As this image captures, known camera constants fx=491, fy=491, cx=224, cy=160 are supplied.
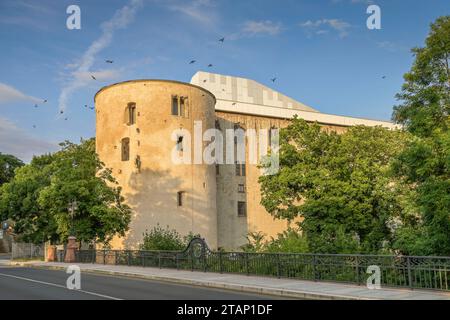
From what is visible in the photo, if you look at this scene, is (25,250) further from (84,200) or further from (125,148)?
(84,200)

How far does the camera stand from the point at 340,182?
109 ft

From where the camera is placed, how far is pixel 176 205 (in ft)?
142

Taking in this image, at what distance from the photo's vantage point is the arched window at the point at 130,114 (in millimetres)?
44219

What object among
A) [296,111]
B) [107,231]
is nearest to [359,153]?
[107,231]

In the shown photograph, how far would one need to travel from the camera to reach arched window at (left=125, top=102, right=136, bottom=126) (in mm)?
44219

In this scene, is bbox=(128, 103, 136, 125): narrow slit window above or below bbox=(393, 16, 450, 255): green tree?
above

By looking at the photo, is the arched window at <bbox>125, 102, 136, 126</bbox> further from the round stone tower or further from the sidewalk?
the sidewalk

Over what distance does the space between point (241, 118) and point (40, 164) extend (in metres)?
23.5

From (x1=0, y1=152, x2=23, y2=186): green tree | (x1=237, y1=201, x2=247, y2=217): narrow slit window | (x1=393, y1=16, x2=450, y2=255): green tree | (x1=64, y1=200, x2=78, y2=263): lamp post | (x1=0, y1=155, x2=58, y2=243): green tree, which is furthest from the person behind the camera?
(x1=0, y1=152, x2=23, y2=186): green tree

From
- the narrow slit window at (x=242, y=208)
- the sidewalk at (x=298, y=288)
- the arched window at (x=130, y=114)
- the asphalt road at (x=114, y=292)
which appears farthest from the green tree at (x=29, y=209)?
the asphalt road at (x=114, y=292)

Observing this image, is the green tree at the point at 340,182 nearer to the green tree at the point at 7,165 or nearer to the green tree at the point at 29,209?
the green tree at the point at 29,209

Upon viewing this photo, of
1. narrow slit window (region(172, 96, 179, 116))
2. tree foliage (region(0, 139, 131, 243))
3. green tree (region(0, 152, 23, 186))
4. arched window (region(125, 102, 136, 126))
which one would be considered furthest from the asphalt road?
green tree (region(0, 152, 23, 186))
